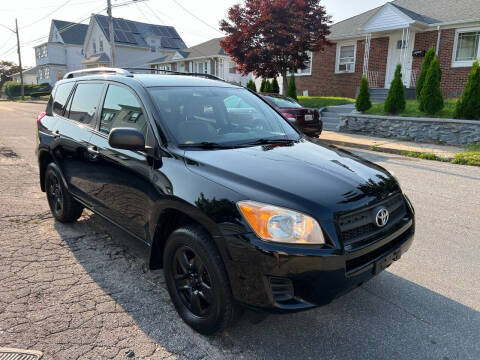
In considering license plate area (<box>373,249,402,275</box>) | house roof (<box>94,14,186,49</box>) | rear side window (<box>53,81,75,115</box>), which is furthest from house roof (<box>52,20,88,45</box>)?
license plate area (<box>373,249,402,275</box>)

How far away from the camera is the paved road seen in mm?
2465

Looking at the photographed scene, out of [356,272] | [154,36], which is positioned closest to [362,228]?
[356,272]

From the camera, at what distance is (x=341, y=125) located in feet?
47.4

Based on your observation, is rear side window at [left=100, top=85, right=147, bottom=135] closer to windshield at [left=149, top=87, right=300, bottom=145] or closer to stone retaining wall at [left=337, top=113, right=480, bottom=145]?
windshield at [left=149, top=87, right=300, bottom=145]

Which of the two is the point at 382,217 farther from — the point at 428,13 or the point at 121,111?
the point at 428,13

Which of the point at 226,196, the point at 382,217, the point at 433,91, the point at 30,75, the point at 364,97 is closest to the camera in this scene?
the point at 226,196

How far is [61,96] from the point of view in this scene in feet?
15.4

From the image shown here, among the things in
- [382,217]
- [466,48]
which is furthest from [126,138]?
[466,48]

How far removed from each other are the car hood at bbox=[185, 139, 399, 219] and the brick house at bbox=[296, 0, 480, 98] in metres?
17.7

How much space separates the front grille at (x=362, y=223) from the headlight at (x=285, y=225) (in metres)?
0.19

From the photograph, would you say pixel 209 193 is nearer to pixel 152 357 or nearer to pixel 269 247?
pixel 269 247

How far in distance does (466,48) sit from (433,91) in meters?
7.37

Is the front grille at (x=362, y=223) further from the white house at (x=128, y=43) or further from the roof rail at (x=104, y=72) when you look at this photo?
the white house at (x=128, y=43)

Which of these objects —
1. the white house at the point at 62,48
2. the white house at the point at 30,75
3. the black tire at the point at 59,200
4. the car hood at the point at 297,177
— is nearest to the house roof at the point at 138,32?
the white house at the point at 62,48
